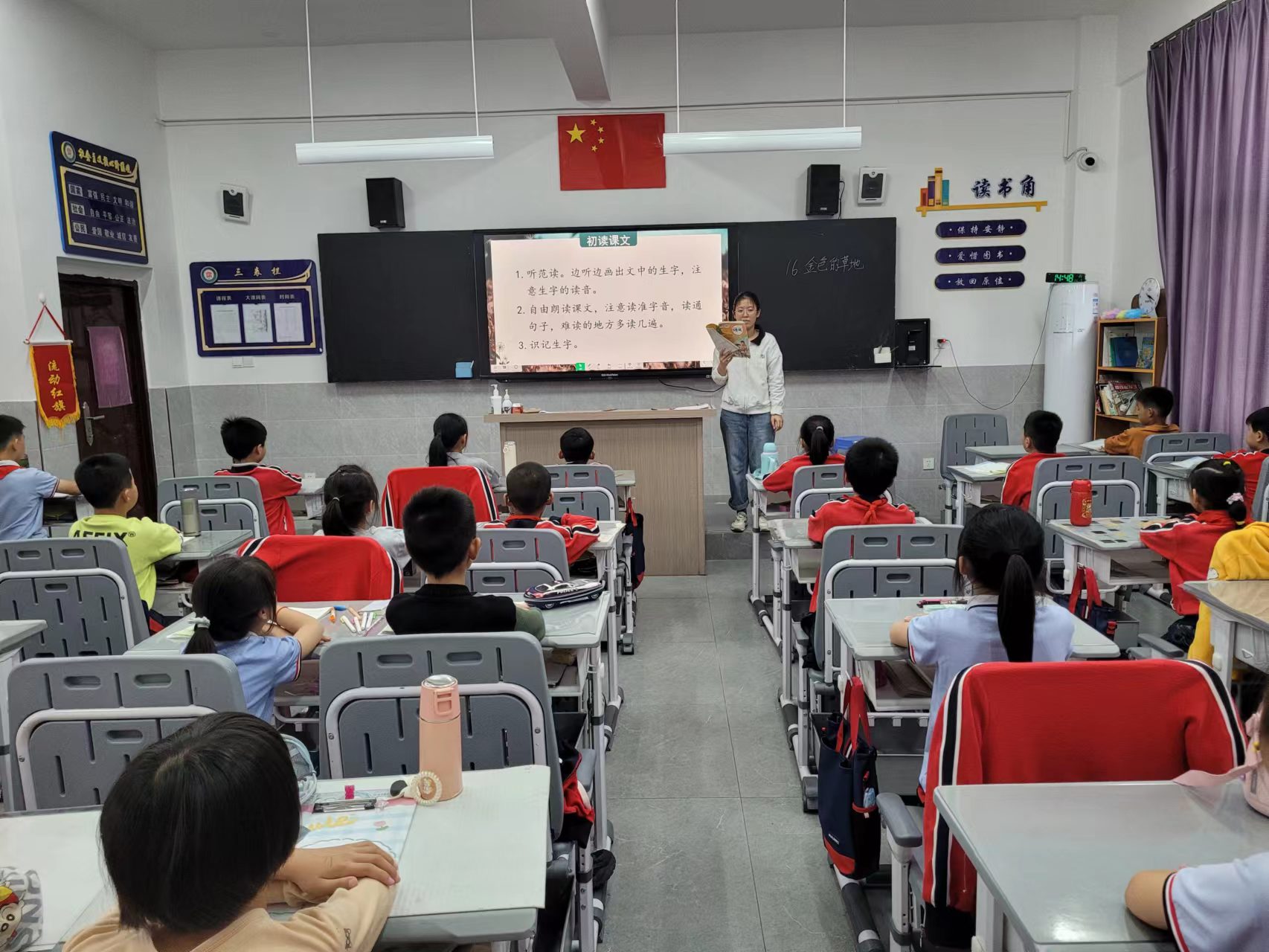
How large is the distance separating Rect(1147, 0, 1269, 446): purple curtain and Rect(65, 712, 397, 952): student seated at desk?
19.0 feet

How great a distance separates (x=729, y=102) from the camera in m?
6.88

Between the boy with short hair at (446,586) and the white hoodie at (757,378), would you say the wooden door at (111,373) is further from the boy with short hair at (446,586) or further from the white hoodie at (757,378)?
the boy with short hair at (446,586)

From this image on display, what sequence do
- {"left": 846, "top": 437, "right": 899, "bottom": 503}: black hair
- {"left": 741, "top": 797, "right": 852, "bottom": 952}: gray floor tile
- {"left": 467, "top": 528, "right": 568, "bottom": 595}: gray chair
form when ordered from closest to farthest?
{"left": 741, "top": 797, "right": 852, "bottom": 952}: gray floor tile < {"left": 467, "top": 528, "right": 568, "bottom": 595}: gray chair < {"left": 846, "top": 437, "right": 899, "bottom": 503}: black hair

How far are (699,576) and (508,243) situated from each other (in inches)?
124

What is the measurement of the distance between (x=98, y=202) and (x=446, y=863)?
21.1ft

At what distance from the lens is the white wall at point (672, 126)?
6812mm

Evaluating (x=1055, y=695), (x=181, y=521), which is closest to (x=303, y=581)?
(x=181, y=521)

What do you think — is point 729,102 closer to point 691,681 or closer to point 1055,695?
point 691,681

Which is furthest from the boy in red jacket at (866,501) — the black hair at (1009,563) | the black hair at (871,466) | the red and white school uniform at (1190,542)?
the black hair at (1009,563)

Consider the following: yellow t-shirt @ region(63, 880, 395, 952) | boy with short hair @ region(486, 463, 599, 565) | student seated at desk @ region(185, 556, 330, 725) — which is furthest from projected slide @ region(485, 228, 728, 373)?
yellow t-shirt @ region(63, 880, 395, 952)

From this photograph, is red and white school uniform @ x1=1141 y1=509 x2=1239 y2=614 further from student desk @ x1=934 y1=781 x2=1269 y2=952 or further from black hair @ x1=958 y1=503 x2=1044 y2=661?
student desk @ x1=934 y1=781 x2=1269 y2=952

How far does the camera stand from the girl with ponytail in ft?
5.98

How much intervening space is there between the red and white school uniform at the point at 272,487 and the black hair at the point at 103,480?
1168 mm

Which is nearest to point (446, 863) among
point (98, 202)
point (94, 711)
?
point (94, 711)
